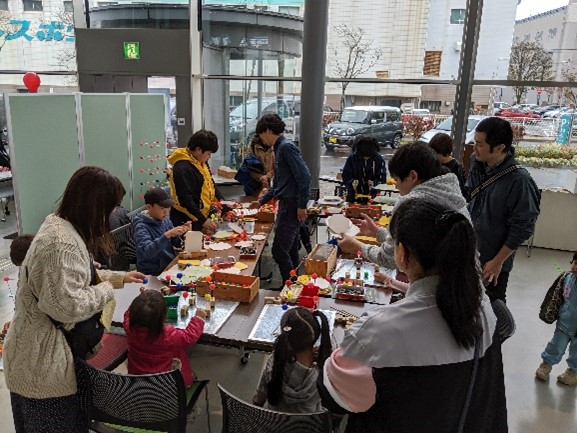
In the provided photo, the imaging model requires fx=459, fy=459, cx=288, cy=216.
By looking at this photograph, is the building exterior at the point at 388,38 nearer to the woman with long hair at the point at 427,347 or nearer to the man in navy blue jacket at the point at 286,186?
the man in navy blue jacket at the point at 286,186

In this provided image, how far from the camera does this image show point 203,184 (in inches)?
157

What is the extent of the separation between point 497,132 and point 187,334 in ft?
6.82

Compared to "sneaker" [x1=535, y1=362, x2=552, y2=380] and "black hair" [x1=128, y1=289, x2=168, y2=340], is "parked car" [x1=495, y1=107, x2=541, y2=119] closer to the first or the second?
"sneaker" [x1=535, y1=362, x2=552, y2=380]

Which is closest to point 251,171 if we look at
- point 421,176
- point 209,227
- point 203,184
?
point 203,184

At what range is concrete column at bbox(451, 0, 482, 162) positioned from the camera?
18.4 ft

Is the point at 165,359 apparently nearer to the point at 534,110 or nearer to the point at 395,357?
the point at 395,357

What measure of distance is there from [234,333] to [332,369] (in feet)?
4.05

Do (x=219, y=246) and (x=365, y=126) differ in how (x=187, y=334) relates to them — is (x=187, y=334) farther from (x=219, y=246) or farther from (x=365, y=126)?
(x=365, y=126)

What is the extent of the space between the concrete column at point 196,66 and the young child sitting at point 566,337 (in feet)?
17.6

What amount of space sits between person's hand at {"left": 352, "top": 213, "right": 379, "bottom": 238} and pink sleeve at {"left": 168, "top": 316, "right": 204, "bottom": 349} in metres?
1.15

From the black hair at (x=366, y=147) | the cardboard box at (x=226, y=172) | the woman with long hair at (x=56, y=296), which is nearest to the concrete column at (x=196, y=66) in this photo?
the cardboard box at (x=226, y=172)

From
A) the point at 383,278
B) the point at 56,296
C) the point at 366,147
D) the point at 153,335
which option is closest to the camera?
the point at 56,296

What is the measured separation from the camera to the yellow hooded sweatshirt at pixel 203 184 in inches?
154

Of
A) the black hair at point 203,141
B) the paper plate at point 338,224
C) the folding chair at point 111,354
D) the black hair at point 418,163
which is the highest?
the black hair at point 418,163
